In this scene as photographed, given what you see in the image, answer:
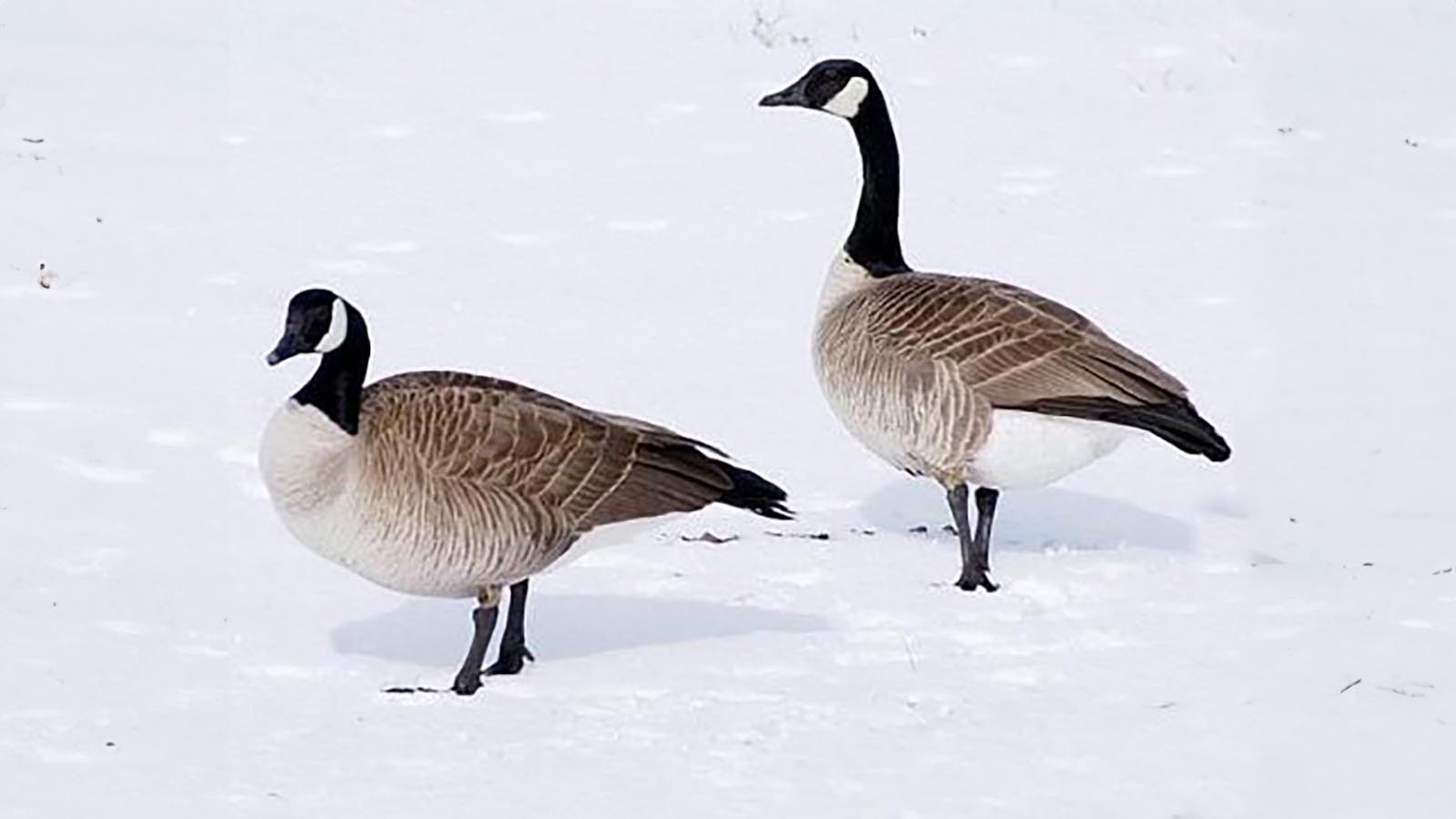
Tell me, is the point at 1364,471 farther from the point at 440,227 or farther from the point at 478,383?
the point at 440,227

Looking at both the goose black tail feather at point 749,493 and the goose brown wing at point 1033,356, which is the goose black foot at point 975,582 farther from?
the goose black tail feather at point 749,493

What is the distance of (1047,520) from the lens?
9.27 metres

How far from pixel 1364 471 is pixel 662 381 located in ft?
9.39

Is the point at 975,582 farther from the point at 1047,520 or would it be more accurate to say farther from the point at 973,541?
the point at 1047,520

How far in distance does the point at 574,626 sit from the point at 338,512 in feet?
3.88

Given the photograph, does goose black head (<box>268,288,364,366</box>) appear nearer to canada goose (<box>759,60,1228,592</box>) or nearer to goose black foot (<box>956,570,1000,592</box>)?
canada goose (<box>759,60,1228,592</box>)

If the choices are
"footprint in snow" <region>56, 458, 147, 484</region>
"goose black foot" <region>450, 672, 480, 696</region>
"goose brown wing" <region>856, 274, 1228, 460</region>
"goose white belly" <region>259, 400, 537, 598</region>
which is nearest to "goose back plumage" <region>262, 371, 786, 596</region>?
"goose white belly" <region>259, 400, 537, 598</region>

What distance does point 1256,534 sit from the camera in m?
9.01

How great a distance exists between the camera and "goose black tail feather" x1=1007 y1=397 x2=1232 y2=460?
8.00m

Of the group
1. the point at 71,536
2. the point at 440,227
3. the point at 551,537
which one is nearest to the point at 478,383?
the point at 551,537

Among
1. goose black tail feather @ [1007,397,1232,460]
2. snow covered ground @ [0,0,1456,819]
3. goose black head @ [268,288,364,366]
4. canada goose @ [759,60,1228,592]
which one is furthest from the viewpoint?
canada goose @ [759,60,1228,592]

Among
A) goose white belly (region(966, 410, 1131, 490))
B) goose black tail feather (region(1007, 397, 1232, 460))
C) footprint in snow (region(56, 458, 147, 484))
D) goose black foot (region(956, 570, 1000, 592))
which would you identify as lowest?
goose black foot (region(956, 570, 1000, 592))

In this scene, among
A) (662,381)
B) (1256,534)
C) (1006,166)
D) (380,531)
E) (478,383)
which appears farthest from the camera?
(1006,166)

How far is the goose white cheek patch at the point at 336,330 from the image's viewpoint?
7012 mm
